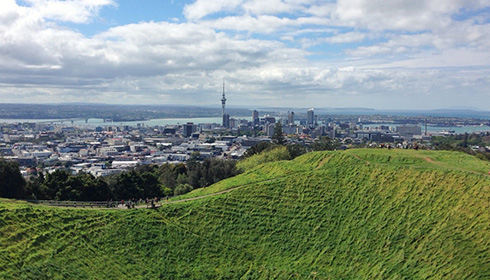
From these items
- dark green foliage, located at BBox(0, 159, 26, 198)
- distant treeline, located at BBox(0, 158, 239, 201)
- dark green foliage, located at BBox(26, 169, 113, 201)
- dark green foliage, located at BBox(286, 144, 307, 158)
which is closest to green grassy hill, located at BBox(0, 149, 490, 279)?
dark green foliage, located at BBox(26, 169, 113, 201)

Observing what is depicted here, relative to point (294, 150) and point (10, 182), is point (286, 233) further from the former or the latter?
point (294, 150)

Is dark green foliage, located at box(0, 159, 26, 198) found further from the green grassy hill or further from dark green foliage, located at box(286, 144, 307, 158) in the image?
dark green foliage, located at box(286, 144, 307, 158)

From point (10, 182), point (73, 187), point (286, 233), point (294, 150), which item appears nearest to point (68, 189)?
point (73, 187)

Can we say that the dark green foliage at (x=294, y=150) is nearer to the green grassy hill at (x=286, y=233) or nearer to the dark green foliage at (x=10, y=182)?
the green grassy hill at (x=286, y=233)

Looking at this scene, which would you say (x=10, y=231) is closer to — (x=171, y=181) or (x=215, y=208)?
(x=215, y=208)

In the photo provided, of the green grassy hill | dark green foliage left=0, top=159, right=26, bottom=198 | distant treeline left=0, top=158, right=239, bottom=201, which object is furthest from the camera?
distant treeline left=0, top=158, right=239, bottom=201

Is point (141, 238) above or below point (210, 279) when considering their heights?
above

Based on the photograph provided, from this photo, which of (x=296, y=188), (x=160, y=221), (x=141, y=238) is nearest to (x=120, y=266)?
(x=141, y=238)

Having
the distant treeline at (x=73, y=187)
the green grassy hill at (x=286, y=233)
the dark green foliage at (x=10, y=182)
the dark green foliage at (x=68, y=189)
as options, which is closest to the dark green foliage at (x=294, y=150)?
the distant treeline at (x=73, y=187)
